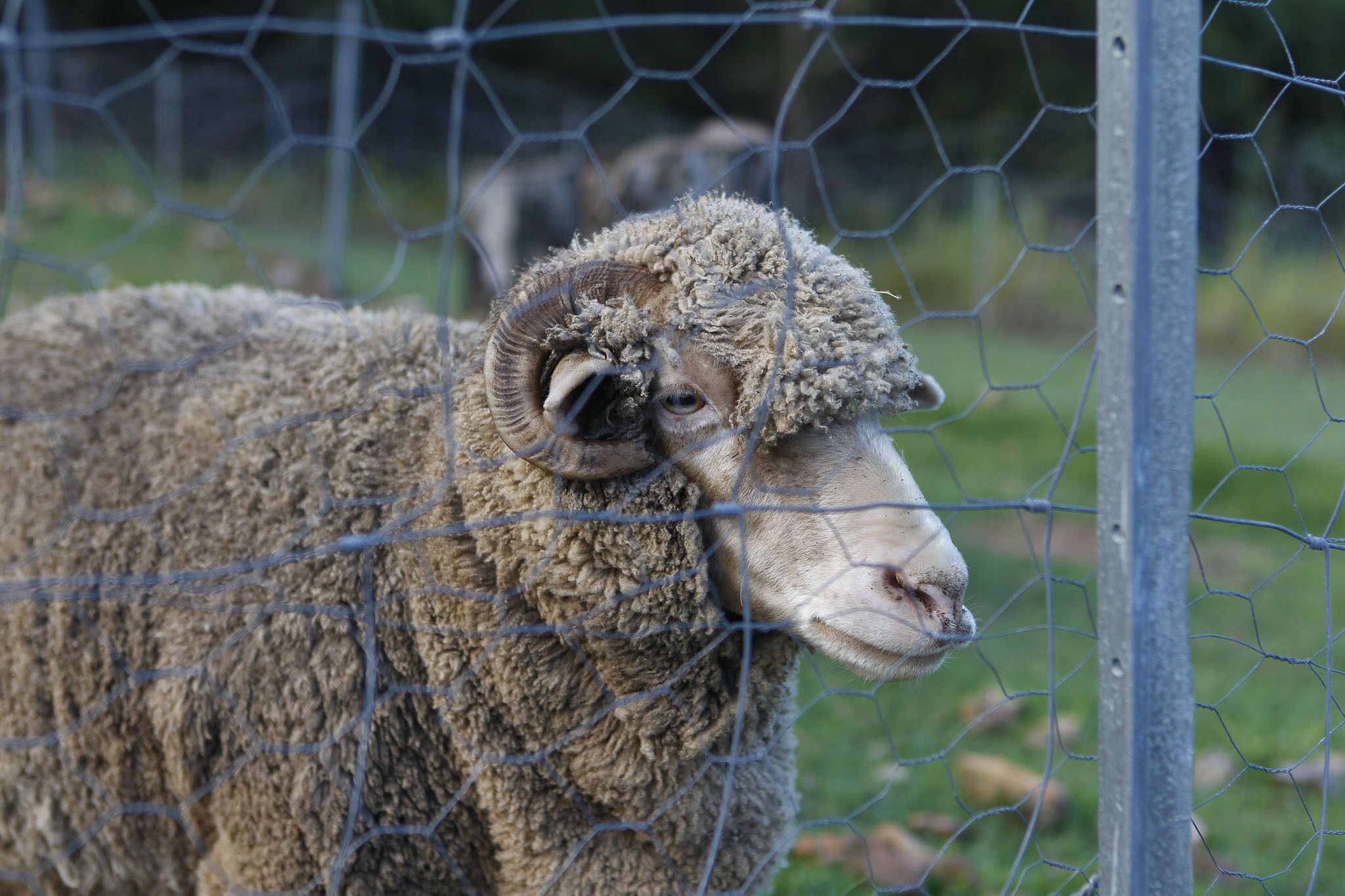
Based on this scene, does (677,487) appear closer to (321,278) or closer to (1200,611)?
(1200,611)

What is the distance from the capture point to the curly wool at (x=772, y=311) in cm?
214

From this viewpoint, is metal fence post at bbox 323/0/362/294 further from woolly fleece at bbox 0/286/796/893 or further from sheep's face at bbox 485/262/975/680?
sheep's face at bbox 485/262/975/680

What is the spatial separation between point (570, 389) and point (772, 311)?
41 centimetres

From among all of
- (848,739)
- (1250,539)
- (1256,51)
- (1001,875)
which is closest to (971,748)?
(848,739)

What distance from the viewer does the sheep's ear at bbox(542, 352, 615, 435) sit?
2115mm

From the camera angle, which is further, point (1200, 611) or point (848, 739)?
point (1200, 611)

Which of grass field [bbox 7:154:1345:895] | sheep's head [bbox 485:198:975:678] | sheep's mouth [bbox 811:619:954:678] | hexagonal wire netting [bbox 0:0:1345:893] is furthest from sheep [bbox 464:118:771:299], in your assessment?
sheep's mouth [bbox 811:619:954:678]

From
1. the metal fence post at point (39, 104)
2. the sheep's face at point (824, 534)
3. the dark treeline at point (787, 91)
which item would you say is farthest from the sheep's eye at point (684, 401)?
the dark treeline at point (787, 91)

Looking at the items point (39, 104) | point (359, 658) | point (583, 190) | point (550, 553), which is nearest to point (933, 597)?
point (550, 553)

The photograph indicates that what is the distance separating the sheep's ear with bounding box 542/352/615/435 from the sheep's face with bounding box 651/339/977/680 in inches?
5.7

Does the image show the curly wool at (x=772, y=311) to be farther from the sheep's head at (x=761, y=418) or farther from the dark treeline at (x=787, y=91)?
the dark treeline at (x=787, y=91)

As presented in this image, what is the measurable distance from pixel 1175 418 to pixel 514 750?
1529 mm

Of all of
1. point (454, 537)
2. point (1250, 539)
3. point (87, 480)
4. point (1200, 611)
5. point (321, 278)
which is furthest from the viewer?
point (321, 278)

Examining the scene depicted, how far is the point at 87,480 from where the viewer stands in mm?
2775
